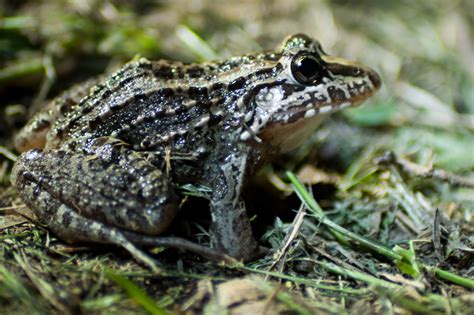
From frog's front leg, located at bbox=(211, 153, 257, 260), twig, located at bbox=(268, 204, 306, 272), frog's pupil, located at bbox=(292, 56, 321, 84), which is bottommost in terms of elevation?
twig, located at bbox=(268, 204, 306, 272)

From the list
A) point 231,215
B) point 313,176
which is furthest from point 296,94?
point 231,215

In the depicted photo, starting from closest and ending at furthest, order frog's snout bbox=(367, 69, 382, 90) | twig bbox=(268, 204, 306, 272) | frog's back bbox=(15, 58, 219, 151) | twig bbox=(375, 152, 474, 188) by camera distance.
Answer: twig bbox=(268, 204, 306, 272), frog's back bbox=(15, 58, 219, 151), frog's snout bbox=(367, 69, 382, 90), twig bbox=(375, 152, 474, 188)

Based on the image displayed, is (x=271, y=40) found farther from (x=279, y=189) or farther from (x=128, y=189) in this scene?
(x=128, y=189)

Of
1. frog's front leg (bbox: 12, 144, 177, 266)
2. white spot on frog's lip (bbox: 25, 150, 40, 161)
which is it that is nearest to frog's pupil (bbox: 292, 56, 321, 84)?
frog's front leg (bbox: 12, 144, 177, 266)

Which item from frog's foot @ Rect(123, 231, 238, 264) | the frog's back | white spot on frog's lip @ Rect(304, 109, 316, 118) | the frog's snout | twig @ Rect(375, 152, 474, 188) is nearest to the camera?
frog's foot @ Rect(123, 231, 238, 264)

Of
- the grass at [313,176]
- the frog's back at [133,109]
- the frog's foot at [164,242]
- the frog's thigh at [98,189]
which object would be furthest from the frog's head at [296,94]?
the frog's foot at [164,242]

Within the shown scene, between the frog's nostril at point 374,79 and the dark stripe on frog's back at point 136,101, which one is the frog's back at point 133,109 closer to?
the dark stripe on frog's back at point 136,101

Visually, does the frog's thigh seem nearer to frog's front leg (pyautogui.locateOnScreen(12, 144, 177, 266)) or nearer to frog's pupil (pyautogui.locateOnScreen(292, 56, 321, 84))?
frog's front leg (pyautogui.locateOnScreen(12, 144, 177, 266))
